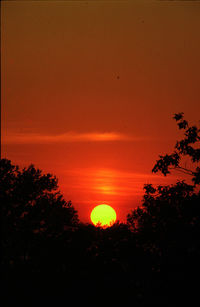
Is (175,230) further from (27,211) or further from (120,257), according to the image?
(27,211)

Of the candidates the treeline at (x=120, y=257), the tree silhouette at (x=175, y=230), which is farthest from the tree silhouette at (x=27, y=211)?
the tree silhouette at (x=175, y=230)

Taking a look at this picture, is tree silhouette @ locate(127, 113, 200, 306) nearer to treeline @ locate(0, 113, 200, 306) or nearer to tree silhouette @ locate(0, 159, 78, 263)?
treeline @ locate(0, 113, 200, 306)

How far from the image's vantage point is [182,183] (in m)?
40.9

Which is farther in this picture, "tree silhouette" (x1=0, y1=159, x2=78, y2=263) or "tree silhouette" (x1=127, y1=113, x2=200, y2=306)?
"tree silhouette" (x1=0, y1=159, x2=78, y2=263)

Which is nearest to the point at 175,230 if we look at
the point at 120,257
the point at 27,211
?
the point at 120,257

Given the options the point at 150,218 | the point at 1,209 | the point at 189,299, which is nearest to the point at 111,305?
the point at 189,299

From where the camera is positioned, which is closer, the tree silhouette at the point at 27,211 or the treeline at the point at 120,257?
the treeline at the point at 120,257

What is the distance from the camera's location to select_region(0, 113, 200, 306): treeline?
38906mm

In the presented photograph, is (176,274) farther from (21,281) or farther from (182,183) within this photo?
(21,281)

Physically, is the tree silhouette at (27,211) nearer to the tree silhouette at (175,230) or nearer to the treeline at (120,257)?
the treeline at (120,257)

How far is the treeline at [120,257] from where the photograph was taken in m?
38.9

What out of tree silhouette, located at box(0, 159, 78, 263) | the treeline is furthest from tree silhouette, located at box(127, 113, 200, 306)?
tree silhouette, located at box(0, 159, 78, 263)

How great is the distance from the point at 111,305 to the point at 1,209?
1850 centimetres

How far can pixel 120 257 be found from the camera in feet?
151
